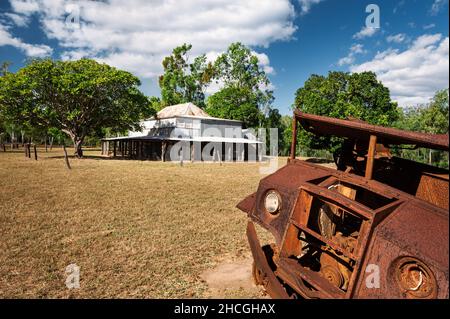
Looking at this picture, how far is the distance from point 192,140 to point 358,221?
30738mm

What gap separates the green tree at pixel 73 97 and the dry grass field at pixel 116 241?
834 inches

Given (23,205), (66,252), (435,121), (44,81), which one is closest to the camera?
(66,252)

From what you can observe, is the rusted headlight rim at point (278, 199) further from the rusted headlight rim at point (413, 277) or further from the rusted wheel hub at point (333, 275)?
the rusted headlight rim at point (413, 277)

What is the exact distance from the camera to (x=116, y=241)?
22.0ft

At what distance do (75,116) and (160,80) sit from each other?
1273 inches

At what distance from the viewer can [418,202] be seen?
8.97 feet

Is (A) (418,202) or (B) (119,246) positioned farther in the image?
(B) (119,246)

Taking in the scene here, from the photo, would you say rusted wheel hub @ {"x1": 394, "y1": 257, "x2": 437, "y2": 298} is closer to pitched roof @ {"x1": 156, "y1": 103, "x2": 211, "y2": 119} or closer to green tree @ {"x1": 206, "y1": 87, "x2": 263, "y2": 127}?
pitched roof @ {"x1": 156, "y1": 103, "x2": 211, "y2": 119}

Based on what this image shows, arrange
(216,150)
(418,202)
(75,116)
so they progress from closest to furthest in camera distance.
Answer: (418,202) → (75,116) → (216,150)

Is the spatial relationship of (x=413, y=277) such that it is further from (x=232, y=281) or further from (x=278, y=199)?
(x=232, y=281)

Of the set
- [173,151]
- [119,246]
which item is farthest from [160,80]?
[119,246]

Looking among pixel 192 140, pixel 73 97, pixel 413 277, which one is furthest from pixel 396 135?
pixel 73 97

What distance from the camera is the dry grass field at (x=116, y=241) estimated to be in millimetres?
4695

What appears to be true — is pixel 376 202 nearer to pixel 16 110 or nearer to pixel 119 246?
pixel 119 246
